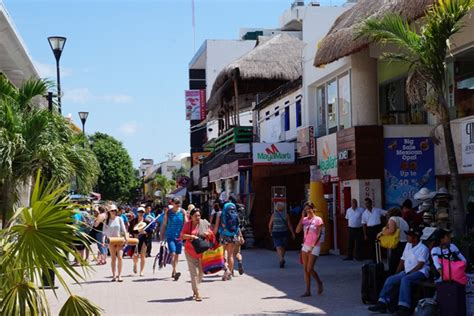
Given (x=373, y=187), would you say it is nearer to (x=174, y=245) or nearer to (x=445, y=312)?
(x=174, y=245)

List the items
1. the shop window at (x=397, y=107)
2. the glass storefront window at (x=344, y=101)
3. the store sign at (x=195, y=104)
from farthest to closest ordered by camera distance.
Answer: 1. the store sign at (x=195, y=104)
2. the glass storefront window at (x=344, y=101)
3. the shop window at (x=397, y=107)

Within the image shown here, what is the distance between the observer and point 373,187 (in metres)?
19.0

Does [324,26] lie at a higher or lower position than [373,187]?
higher

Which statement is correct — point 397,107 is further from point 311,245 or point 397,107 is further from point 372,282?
point 372,282

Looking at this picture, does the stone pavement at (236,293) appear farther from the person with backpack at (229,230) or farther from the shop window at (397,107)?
the shop window at (397,107)

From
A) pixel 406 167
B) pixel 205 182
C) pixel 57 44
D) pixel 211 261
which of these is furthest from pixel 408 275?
pixel 205 182

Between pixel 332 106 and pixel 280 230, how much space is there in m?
5.32

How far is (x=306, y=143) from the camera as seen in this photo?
75.6 ft

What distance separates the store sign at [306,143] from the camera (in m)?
22.8

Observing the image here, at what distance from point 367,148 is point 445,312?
9827mm

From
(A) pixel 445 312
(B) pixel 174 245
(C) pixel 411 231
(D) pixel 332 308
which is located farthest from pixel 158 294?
(A) pixel 445 312

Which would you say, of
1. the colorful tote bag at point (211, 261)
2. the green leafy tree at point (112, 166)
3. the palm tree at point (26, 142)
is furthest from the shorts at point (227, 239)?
the green leafy tree at point (112, 166)

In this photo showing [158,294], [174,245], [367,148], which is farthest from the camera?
[367,148]

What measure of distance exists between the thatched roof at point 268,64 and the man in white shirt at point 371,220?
41.8ft
